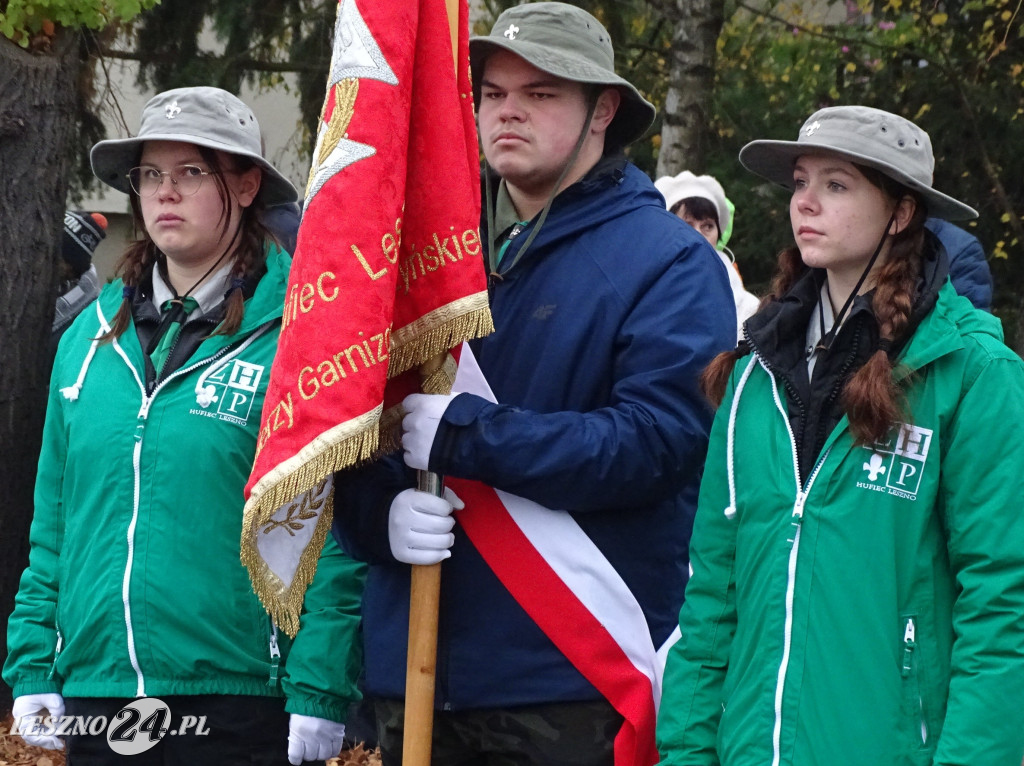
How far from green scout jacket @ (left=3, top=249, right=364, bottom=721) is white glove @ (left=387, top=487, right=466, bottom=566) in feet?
1.77

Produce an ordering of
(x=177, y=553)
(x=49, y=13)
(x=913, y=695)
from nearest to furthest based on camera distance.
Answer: (x=913, y=695), (x=177, y=553), (x=49, y=13)

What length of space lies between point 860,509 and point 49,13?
3650 mm

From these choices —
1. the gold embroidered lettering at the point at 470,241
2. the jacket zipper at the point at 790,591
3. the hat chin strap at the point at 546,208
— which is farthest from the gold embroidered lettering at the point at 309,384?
the jacket zipper at the point at 790,591

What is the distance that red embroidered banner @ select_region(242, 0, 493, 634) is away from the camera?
280cm

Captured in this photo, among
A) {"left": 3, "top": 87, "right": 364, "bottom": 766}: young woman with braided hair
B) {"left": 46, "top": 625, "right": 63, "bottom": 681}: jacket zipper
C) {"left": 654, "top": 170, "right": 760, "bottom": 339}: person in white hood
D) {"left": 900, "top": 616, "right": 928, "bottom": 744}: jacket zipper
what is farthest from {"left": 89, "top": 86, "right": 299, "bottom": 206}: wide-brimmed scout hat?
{"left": 654, "top": 170, "right": 760, "bottom": 339}: person in white hood

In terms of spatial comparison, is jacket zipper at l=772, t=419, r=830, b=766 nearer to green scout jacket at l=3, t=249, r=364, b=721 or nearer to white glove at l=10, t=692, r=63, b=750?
green scout jacket at l=3, t=249, r=364, b=721

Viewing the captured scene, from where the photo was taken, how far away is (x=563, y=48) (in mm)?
3223

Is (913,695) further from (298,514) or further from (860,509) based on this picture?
(298,514)

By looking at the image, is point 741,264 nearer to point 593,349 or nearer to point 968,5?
point 968,5

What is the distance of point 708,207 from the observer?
675 centimetres

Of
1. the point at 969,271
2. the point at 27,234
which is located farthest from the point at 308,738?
the point at 969,271

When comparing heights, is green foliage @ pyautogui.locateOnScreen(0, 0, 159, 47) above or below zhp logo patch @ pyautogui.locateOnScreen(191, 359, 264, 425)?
above

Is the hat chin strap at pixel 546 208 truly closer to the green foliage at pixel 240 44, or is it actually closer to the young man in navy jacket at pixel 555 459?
the young man in navy jacket at pixel 555 459

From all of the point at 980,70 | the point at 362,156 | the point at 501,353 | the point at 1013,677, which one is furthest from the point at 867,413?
the point at 980,70
